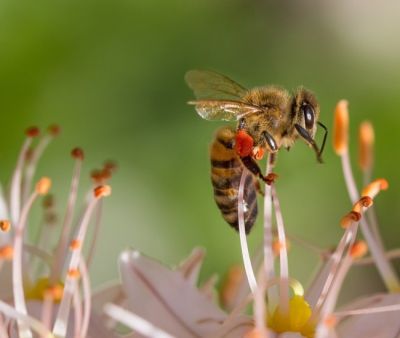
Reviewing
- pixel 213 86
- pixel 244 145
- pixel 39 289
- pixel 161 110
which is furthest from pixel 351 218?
pixel 161 110

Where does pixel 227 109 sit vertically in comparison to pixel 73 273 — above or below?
above

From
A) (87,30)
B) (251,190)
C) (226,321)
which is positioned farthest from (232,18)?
(226,321)

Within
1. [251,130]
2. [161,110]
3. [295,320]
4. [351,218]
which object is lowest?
[295,320]

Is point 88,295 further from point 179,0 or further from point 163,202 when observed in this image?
point 179,0

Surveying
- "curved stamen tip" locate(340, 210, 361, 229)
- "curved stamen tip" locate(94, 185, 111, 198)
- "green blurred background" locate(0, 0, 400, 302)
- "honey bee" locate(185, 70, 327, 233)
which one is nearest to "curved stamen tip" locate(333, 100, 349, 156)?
"honey bee" locate(185, 70, 327, 233)

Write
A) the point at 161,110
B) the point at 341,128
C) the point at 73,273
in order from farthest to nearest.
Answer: the point at 161,110, the point at 341,128, the point at 73,273

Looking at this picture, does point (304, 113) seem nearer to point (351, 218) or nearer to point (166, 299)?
point (351, 218)

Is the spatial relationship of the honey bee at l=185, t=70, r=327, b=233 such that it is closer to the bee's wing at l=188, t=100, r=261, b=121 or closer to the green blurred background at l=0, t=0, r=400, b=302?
the bee's wing at l=188, t=100, r=261, b=121

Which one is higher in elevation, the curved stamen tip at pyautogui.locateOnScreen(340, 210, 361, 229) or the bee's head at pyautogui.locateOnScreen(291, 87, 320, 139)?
the bee's head at pyautogui.locateOnScreen(291, 87, 320, 139)
